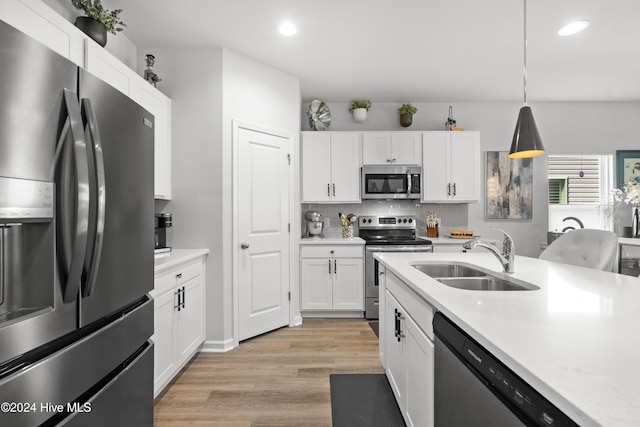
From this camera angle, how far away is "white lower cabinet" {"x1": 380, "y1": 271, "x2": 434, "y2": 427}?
51.2 inches

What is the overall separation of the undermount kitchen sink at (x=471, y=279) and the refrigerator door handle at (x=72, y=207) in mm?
1527

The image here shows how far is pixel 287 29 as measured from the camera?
2629 millimetres

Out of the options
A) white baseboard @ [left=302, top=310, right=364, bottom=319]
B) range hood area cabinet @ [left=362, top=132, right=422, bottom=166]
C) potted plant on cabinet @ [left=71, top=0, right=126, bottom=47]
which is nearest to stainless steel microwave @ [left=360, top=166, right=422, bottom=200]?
range hood area cabinet @ [left=362, top=132, right=422, bottom=166]

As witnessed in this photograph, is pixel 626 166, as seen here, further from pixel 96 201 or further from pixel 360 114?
pixel 96 201

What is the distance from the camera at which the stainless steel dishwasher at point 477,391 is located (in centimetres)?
64

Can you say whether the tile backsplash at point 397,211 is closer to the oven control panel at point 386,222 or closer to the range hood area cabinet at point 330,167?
the oven control panel at point 386,222

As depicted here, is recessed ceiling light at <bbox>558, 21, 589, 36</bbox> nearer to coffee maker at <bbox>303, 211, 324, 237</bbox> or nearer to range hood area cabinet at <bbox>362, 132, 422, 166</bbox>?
range hood area cabinet at <bbox>362, 132, 422, 166</bbox>

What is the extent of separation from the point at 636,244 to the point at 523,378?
163 inches

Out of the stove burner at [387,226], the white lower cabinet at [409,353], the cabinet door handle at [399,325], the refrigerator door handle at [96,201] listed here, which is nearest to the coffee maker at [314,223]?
the stove burner at [387,226]

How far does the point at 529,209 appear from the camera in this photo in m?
4.39

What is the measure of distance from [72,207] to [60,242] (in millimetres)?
95

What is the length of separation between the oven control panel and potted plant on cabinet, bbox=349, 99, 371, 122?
4.37 feet

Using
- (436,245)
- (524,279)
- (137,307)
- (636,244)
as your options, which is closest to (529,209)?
Answer: (636,244)

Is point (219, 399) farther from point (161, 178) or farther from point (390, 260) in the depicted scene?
point (161, 178)
